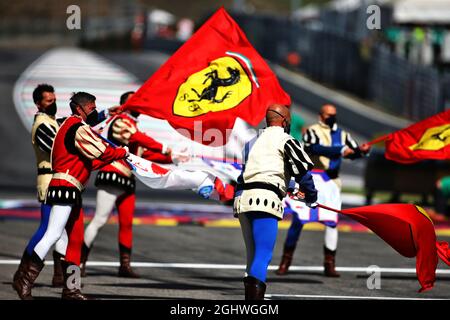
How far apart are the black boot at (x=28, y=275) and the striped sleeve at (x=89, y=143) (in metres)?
1.19

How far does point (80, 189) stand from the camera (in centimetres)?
1144

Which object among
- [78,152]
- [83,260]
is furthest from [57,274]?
[78,152]

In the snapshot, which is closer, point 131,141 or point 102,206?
point 131,141

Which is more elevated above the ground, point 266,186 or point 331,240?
point 266,186

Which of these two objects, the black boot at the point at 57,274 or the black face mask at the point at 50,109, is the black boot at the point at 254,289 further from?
the black face mask at the point at 50,109

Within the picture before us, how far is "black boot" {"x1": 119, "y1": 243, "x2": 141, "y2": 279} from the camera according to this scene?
13602 mm

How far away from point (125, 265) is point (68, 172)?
2.62m

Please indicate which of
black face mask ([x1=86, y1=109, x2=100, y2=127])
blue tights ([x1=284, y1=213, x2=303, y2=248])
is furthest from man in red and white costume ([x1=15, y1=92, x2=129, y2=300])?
blue tights ([x1=284, y1=213, x2=303, y2=248])

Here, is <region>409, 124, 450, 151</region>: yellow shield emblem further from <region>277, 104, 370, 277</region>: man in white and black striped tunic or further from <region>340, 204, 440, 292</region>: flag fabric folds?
<region>340, 204, 440, 292</region>: flag fabric folds

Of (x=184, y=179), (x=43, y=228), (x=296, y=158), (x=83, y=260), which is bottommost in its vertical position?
(x=83, y=260)

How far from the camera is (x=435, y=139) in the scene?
13250 mm

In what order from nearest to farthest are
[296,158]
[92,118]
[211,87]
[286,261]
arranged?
[296,158], [92,118], [211,87], [286,261]

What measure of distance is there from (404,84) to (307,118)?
3.01 m

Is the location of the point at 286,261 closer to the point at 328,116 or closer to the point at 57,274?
the point at 328,116
